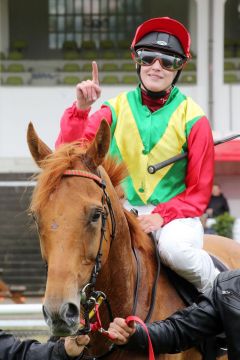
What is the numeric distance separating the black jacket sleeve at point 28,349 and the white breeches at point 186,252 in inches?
24.5

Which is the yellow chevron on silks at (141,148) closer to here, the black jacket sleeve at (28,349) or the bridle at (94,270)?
the bridle at (94,270)

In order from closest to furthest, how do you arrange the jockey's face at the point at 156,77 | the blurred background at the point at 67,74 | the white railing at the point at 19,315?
the jockey's face at the point at 156,77 → the white railing at the point at 19,315 → the blurred background at the point at 67,74

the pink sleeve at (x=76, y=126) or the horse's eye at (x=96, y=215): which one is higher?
the pink sleeve at (x=76, y=126)

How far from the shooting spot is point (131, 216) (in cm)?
393

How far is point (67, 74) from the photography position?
21.1m

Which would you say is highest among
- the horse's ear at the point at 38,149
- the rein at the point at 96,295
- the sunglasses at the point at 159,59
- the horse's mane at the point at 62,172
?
the sunglasses at the point at 159,59

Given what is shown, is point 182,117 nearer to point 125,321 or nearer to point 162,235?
point 162,235

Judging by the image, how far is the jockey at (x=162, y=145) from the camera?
407cm

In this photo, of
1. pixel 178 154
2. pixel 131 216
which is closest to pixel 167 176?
pixel 178 154

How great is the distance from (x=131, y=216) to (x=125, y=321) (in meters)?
0.56

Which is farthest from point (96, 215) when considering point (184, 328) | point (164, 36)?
point (164, 36)

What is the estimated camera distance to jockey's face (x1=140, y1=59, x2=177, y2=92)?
14.0 ft

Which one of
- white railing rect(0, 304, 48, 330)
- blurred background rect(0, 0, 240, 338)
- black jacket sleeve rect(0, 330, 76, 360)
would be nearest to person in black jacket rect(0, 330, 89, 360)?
black jacket sleeve rect(0, 330, 76, 360)

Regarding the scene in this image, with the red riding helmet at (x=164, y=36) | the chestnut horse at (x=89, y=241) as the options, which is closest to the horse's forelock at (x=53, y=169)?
the chestnut horse at (x=89, y=241)
